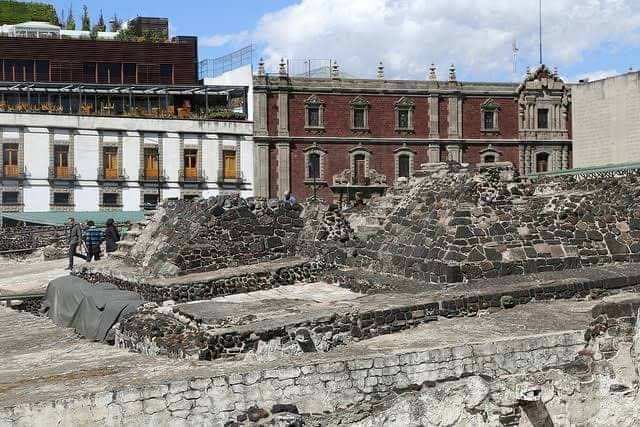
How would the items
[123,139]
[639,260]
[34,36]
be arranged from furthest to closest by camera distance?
[34,36], [123,139], [639,260]

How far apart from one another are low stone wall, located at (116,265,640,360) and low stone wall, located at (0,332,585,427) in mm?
1941

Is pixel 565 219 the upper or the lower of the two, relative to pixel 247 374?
upper

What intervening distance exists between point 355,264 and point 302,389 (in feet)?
29.4

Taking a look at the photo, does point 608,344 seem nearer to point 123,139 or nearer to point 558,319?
point 558,319

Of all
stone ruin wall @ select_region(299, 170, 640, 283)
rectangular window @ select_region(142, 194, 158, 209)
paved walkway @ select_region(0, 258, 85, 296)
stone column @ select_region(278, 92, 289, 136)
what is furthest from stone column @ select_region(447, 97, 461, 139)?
stone ruin wall @ select_region(299, 170, 640, 283)

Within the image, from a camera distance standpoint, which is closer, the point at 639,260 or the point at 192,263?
the point at 639,260

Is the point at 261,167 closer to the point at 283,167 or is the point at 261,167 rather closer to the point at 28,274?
the point at 283,167

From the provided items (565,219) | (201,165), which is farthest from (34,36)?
(565,219)

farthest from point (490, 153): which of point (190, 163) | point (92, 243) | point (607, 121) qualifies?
point (92, 243)

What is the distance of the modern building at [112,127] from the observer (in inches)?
1714

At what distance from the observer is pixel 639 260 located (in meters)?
17.4

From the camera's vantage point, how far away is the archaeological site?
998 centimetres

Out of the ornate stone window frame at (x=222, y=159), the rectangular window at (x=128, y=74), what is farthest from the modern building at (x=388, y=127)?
the rectangular window at (x=128, y=74)

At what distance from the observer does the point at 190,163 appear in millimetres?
45719
